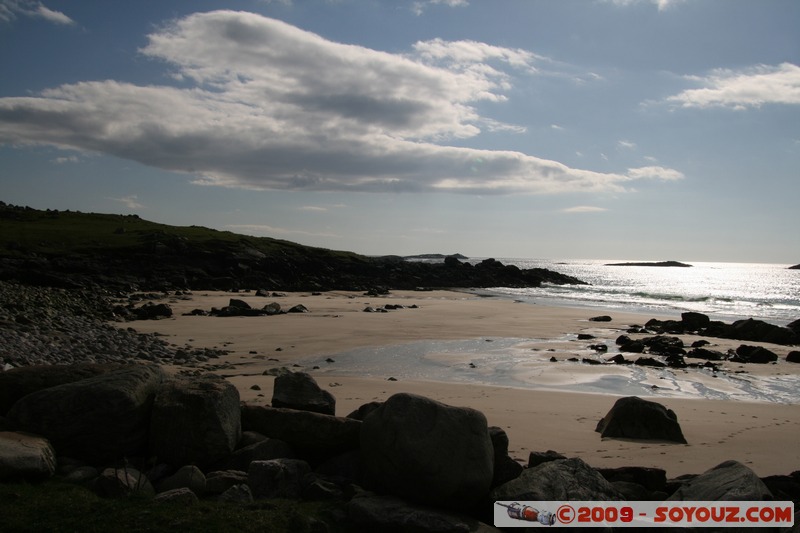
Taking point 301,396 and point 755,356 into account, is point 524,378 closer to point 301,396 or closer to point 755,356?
point 301,396

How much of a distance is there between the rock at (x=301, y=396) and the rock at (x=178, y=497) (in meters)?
2.63

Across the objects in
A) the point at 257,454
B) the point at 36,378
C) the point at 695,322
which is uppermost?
the point at 695,322

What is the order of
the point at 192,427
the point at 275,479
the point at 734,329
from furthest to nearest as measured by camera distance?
the point at 734,329 < the point at 192,427 < the point at 275,479

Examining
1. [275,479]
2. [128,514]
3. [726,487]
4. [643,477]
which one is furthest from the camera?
[643,477]

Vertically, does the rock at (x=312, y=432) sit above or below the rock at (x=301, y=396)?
below

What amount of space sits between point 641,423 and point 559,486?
14.1 feet

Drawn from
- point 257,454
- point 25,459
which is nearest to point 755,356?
point 257,454

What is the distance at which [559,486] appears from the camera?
19.9 feet

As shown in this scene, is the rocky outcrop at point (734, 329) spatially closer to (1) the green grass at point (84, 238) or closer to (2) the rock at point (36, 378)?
(2) the rock at point (36, 378)

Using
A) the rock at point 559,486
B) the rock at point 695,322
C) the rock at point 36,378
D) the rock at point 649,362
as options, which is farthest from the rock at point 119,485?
the rock at point 695,322

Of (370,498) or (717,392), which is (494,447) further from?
(717,392)

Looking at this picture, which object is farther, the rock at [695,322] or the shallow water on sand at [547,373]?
the rock at [695,322]

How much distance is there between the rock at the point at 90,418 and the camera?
22.2ft

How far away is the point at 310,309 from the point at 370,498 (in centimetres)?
2799
